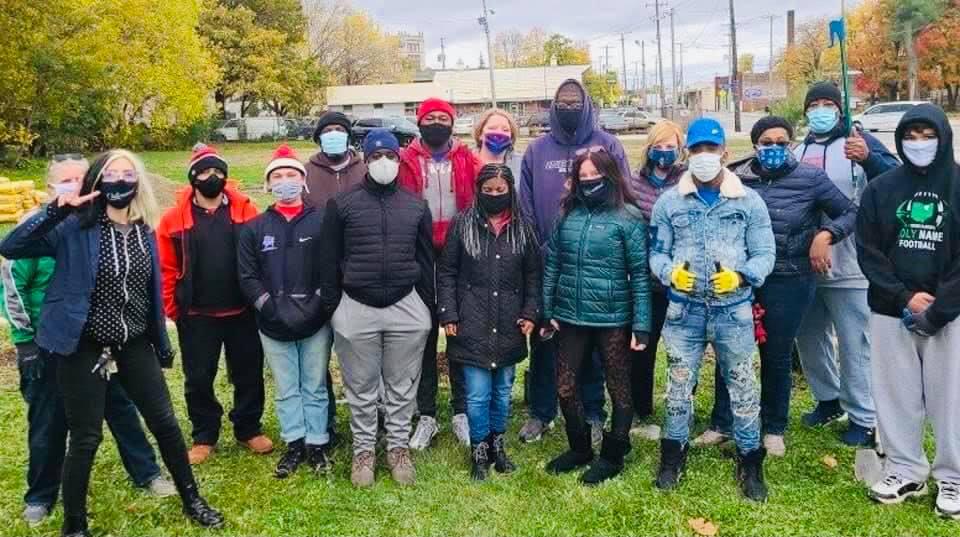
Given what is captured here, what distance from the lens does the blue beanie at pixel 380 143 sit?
4688mm

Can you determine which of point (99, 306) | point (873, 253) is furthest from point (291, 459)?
point (873, 253)

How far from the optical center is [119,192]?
4.00 metres

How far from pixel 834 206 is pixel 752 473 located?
1.62m

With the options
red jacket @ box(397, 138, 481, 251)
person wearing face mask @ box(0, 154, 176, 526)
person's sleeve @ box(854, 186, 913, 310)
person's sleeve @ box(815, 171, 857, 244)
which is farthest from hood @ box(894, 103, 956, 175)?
person wearing face mask @ box(0, 154, 176, 526)

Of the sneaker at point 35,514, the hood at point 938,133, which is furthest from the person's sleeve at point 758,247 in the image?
the sneaker at point 35,514

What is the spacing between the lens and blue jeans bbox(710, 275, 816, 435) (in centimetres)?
474

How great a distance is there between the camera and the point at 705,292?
4336mm

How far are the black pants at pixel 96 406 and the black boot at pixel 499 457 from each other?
1.76m

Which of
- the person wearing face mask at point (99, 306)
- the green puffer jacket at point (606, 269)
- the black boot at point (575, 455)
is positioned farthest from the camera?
the black boot at point (575, 455)

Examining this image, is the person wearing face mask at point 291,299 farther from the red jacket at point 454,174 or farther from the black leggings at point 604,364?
the black leggings at point 604,364

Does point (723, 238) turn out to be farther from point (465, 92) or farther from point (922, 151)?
point (465, 92)

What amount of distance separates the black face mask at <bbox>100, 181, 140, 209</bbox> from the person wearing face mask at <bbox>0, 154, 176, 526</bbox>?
15 cm

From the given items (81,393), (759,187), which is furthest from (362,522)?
(759,187)

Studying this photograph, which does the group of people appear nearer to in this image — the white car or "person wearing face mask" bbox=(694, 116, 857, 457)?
"person wearing face mask" bbox=(694, 116, 857, 457)
